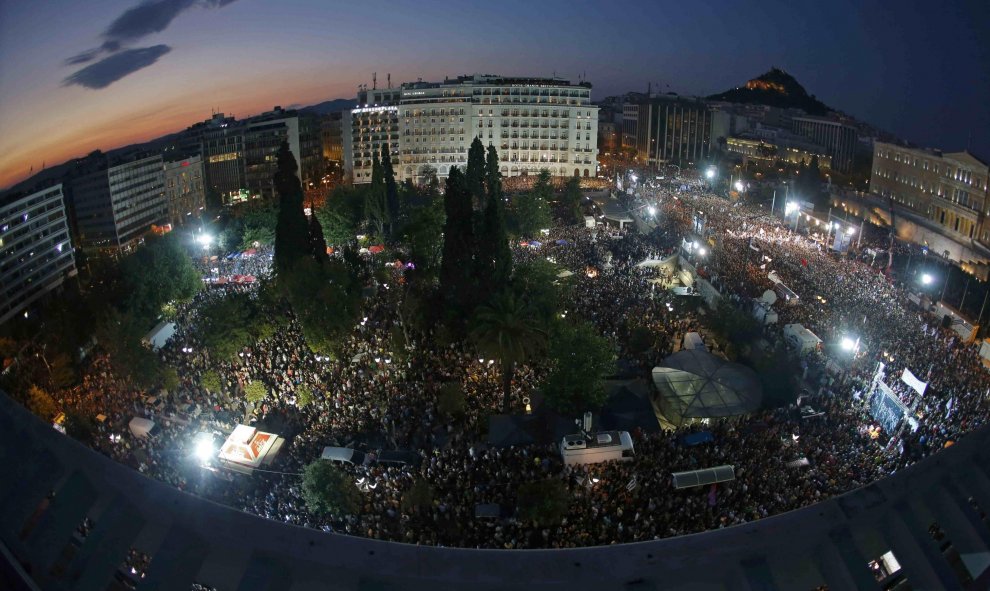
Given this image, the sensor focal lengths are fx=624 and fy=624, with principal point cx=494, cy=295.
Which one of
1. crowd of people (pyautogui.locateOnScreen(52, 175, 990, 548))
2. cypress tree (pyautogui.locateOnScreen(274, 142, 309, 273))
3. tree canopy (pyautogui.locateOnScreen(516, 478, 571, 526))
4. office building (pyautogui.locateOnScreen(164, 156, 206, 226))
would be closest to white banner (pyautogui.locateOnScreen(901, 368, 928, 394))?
crowd of people (pyautogui.locateOnScreen(52, 175, 990, 548))

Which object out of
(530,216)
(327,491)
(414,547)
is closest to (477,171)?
(530,216)

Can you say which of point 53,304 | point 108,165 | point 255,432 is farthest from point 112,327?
point 108,165

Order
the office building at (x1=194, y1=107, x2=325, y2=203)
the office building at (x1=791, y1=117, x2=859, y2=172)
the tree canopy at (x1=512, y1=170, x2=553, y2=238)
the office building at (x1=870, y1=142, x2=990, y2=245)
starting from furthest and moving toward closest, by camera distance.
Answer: the office building at (x1=791, y1=117, x2=859, y2=172)
the office building at (x1=194, y1=107, x2=325, y2=203)
the tree canopy at (x1=512, y1=170, x2=553, y2=238)
the office building at (x1=870, y1=142, x2=990, y2=245)

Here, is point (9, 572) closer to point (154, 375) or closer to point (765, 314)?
point (154, 375)

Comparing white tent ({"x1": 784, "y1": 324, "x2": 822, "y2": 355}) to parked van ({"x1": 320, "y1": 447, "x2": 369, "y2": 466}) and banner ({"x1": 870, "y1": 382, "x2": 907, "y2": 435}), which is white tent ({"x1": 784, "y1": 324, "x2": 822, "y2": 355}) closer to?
banner ({"x1": 870, "y1": 382, "x2": 907, "y2": 435})

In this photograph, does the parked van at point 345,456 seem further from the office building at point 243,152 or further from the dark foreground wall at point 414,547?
the office building at point 243,152
